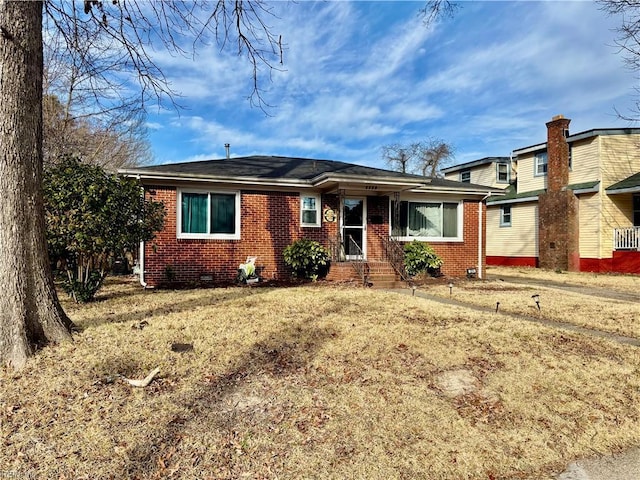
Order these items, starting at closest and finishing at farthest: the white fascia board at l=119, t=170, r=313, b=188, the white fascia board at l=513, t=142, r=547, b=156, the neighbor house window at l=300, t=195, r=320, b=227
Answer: the white fascia board at l=119, t=170, r=313, b=188 → the neighbor house window at l=300, t=195, r=320, b=227 → the white fascia board at l=513, t=142, r=547, b=156

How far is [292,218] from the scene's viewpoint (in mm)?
11750

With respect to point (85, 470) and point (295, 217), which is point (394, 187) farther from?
point (85, 470)

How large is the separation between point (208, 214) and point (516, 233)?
52.9 feet

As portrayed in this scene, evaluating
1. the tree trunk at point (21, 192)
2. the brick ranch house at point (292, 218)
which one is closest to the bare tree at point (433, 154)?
the brick ranch house at point (292, 218)

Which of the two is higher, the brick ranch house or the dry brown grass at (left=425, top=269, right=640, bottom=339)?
the brick ranch house

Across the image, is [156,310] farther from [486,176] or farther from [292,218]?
[486,176]

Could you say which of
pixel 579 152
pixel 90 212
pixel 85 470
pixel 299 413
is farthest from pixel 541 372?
pixel 579 152

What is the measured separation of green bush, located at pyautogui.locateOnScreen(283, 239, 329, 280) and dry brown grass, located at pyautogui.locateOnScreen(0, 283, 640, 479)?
17.5 ft

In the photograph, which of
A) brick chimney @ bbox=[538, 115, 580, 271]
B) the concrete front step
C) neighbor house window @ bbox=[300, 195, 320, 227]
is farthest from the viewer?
brick chimney @ bbox=[538, 115, 580, 271]

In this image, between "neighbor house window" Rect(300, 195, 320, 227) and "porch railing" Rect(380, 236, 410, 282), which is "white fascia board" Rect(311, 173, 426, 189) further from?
"porch railing" Rect(380, 236, 410, 282)

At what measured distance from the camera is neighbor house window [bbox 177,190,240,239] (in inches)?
425

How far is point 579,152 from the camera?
17.4 metres

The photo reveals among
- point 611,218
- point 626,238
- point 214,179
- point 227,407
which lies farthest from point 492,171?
point 227,407

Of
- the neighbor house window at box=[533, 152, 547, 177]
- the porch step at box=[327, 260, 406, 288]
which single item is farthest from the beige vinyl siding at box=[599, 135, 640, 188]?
the porch step at box=[327, 260, 406, 288]
